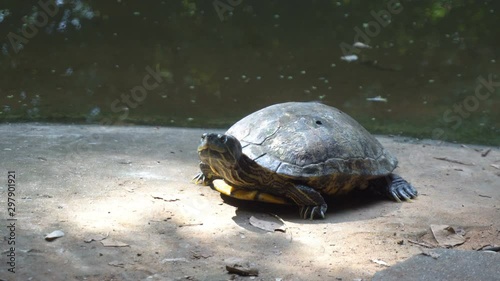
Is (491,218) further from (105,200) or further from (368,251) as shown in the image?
(105,200)

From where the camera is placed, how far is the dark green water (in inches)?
302

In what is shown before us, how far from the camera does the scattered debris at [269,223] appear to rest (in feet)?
14.7

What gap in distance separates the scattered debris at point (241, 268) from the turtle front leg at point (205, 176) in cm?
144

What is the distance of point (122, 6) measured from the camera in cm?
1274

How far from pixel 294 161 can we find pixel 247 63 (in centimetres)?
497

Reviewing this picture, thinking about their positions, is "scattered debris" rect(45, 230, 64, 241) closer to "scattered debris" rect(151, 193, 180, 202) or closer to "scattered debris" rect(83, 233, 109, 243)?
"scattered debris" rect(83, 233, 109, 243)

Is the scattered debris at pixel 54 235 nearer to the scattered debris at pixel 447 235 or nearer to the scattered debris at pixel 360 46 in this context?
the scattered debris at pixel 447 235

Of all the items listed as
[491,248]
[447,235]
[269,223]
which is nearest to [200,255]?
[269,223]

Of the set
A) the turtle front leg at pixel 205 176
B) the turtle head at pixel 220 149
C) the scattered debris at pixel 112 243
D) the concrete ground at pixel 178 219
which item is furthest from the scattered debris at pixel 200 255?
the turtle front leg at pixel 205 176

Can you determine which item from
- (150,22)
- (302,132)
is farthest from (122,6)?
(302,132)

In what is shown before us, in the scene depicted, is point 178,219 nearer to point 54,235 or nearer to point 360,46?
point 54,235

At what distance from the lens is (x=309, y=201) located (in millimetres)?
4777

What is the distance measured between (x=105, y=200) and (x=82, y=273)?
3.67 feet

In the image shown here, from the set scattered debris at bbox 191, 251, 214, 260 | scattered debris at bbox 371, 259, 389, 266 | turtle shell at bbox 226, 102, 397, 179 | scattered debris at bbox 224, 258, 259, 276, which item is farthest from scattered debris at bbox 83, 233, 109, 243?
scattered debris at bbox 371, 259, 389, 266
